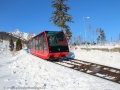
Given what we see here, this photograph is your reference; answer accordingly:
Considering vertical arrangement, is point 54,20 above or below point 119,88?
above

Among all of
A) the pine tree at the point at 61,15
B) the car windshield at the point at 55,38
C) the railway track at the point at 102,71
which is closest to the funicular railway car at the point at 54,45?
the car windshield at the point at 55,38

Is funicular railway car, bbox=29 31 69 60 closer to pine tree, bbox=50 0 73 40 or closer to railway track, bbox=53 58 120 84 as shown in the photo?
railway track, bbox=53 58 120 84

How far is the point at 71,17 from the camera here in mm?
43812

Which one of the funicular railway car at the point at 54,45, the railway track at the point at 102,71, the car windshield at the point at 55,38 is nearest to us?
the railway track at the point at 102,71

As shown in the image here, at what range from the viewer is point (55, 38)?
19.5m

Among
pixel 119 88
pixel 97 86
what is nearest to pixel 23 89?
pixel 97 86

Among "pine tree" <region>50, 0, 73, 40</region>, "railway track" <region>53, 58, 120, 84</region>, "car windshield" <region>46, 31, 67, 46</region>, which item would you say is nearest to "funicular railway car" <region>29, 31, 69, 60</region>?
"car windshield" <region>46, 31, 67, 46</region>

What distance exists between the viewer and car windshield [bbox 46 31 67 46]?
63.0 ft

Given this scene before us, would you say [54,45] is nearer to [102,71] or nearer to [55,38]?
[55,38]

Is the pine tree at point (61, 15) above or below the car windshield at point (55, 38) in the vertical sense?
above

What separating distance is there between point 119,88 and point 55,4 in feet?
125

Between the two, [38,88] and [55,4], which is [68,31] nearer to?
[55,4]

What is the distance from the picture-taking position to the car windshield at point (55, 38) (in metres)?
19.2

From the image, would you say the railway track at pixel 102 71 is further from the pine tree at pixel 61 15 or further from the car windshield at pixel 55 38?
the pine tree at pixel 61 15
